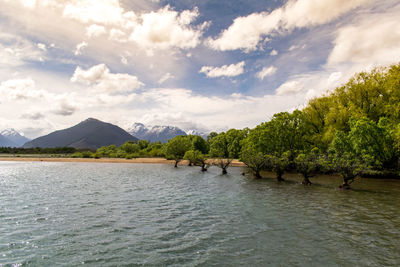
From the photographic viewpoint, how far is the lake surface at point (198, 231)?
11484 mm

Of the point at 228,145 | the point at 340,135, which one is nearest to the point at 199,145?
the point at 228,145

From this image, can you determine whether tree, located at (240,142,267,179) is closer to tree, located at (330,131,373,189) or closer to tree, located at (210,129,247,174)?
tree, located at (330,131,373,189)

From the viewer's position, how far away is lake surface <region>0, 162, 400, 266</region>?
37.7 feet

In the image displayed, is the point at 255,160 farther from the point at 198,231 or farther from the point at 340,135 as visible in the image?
the point at 198,231

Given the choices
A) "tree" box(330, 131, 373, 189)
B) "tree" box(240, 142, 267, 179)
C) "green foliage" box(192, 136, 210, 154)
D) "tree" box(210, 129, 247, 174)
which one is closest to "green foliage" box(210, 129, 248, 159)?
"tree" box(210, 129, 247, 174)

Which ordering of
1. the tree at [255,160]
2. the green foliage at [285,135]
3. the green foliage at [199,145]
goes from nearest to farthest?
the tree at [255,160] → the green foliage at [285,135] → the green foliage at [199,145]

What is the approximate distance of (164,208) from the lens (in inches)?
864

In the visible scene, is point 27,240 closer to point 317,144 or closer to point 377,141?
point 377,141

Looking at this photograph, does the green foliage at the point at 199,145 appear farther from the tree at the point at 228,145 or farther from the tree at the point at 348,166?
the tree at the point at 348,166

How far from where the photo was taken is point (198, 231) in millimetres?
15609

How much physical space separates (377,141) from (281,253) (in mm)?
41785

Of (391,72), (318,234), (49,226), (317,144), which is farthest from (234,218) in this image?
(391,72)

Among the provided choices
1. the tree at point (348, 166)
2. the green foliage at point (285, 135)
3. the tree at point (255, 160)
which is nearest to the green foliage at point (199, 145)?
the green foliage at point (285, 135)

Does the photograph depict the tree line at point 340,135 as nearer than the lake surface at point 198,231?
No
